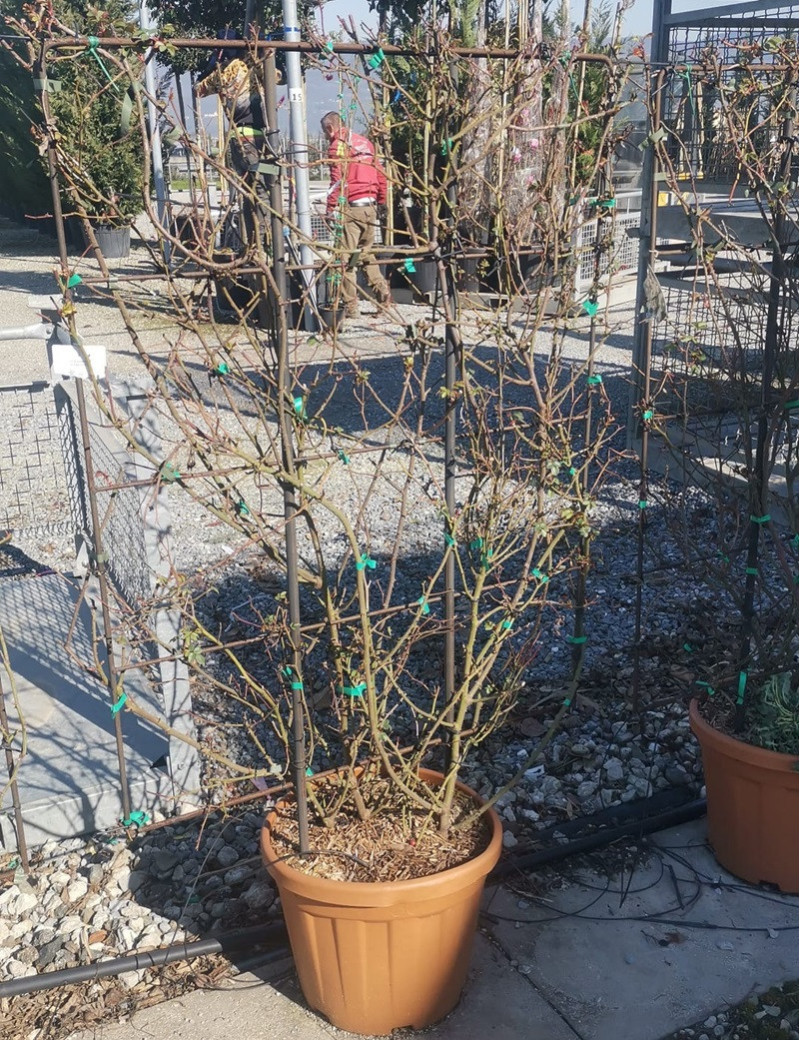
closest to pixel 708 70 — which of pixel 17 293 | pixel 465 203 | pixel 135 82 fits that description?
pixel 465 203

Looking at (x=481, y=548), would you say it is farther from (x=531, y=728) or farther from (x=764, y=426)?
(x=531, y=728)

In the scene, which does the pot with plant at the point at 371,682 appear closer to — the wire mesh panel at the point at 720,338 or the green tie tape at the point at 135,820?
the green tie tape at the point at 135,820

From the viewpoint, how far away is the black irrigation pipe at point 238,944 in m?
2.87

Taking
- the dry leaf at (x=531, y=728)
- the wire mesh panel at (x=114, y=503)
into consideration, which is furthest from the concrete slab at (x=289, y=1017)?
the wire mesh panel at (x=114, y=503)

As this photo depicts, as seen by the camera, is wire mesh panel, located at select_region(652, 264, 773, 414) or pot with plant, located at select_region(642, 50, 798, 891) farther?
wire mesh panel, located at select_region(652, 264, 773, 414)

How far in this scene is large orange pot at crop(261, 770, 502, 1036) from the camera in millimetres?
2594

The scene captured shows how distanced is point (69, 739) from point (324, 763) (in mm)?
922

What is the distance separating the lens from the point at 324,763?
398cm

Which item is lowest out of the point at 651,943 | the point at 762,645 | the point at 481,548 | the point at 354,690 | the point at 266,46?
the point at 651,943

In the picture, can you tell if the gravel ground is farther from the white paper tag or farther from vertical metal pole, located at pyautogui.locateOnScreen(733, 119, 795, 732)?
vertical metal pole, located at pyautogui.locateOnScreen(733, 119, 795, 732)

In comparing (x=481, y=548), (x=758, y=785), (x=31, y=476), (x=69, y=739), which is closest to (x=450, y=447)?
(x=481, y=548)

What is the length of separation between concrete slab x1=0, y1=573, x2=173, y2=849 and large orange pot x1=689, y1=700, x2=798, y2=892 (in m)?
1.78

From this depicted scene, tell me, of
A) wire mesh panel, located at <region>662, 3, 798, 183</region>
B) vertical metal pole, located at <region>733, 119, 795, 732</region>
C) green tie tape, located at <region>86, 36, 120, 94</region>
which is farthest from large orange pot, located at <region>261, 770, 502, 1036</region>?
wire mesh panel, located at <region>662, 3, 798, 183</region>

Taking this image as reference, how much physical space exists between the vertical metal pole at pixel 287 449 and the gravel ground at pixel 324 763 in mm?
239
